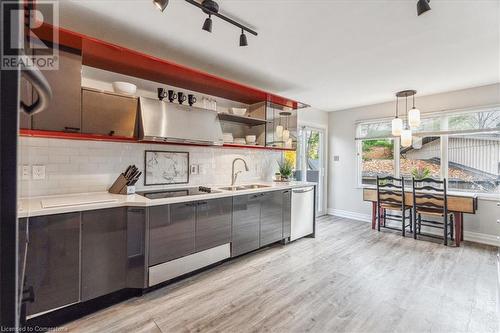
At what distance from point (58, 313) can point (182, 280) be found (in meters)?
1.03

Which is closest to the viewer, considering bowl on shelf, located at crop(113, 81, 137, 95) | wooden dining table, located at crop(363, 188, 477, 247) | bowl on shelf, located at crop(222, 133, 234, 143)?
bowl on shelf, located at crop(113, 81, 137, 95)

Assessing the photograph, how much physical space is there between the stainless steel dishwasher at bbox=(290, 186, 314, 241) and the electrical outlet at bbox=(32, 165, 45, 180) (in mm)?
2937

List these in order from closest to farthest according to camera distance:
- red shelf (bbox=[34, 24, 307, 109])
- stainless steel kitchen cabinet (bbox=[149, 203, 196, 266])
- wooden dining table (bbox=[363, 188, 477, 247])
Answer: red shelf (bbox=[34, 24, 307, 109]) < stainless steel kitchen cabinet (bbox=[149, 203, 196, 266]) < wooden dining table (bbox=[363, 188, 477, 247])

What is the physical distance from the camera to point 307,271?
2.81 meters

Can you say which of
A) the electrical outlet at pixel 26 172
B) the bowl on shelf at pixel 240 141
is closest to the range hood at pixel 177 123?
the bowl on shelf at pixel 240 141

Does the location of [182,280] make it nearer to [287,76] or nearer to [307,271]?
[307,271]

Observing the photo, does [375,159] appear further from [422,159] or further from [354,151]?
[422,159]

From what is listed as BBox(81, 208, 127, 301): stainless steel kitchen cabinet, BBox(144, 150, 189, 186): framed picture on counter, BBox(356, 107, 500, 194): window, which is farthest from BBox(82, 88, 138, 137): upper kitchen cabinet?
BBox(356, 107, 500, 194): window

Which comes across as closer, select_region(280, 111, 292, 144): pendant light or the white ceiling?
the white ceiling

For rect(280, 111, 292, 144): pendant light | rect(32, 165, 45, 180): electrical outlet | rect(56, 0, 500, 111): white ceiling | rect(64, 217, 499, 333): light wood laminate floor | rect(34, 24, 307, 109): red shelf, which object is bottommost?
rect(64, 217, 499, 333): light wood laminate floor

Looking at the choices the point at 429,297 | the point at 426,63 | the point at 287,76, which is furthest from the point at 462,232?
the point at 287,76

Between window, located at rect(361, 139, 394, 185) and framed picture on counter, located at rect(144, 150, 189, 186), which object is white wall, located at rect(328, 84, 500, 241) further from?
framed picture on counter, located at rect(144, 150, 189, 186)

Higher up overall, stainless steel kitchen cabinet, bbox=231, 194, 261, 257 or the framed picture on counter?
the framed picture on counter

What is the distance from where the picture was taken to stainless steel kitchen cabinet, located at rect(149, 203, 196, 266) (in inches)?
88.4
